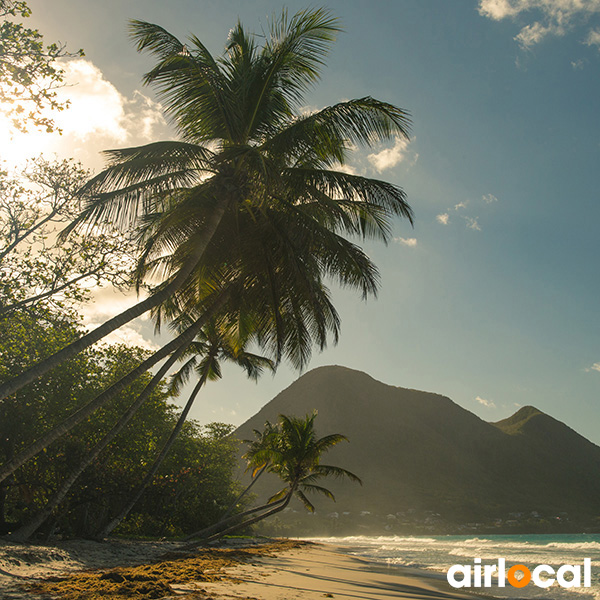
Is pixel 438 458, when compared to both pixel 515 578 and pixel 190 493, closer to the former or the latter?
pixel 190 493

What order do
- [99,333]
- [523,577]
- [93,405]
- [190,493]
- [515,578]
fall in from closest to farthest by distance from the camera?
[99,333] → [93,405] → [515,578] → [523,577] → [190,493]

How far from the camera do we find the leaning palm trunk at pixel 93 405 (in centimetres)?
760

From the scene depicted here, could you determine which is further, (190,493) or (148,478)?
(190,493)

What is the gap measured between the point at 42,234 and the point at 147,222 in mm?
2692

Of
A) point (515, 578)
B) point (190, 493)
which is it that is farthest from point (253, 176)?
point (190, 493)

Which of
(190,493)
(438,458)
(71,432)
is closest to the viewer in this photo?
(71,432)

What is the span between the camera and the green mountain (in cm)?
10456

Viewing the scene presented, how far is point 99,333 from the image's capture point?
7.22m

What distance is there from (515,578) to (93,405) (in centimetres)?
1662

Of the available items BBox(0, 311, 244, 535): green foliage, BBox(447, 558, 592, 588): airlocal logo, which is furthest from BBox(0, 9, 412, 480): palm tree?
BBox(447, 558, 592, 588): airlocal logo

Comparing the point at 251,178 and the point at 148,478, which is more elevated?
the point at 251,178

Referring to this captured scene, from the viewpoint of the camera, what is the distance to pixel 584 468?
12562 cm

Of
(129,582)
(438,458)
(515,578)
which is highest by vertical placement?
(129,582)

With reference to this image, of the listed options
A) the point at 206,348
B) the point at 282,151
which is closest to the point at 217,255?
the point at 282,151
